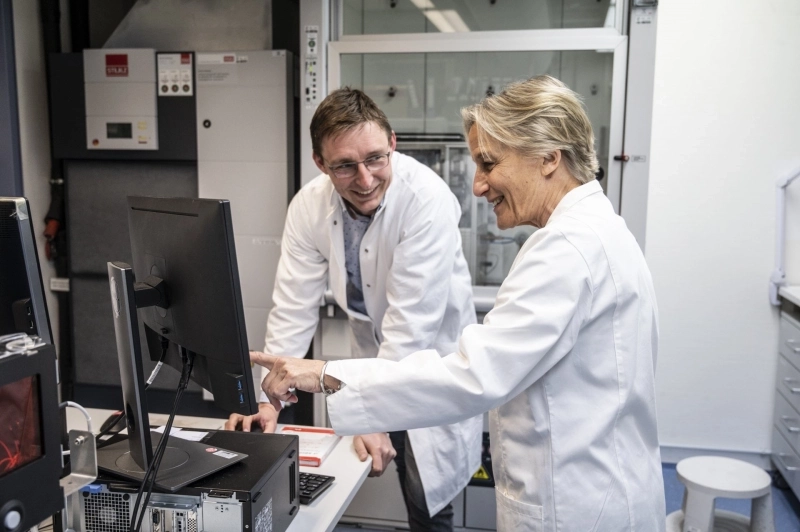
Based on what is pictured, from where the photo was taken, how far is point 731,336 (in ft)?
9.57

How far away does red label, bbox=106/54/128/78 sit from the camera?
272cm

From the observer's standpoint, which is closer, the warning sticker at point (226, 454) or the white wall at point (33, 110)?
the warning sticker at point (226, 454)

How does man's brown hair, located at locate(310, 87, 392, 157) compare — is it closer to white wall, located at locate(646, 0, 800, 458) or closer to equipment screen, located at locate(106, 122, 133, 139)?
equipment screen, located at locate(106, 122, 133, 139)

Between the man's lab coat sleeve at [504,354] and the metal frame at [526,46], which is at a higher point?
the metal frame at [526,46]

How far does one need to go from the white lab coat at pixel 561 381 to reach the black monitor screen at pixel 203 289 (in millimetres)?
172

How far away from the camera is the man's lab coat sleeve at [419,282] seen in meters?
1.59

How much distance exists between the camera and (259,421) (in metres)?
1.48

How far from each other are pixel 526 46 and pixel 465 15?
34cm

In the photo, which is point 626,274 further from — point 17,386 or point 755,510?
point 755,510

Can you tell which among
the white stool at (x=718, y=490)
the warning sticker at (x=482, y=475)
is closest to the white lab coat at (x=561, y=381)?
the white stool at (x=718, y=490)

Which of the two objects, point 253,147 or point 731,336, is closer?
point 253,147

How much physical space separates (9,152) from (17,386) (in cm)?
224

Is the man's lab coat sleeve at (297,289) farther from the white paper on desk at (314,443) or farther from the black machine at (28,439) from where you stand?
the black machine at (28,439)

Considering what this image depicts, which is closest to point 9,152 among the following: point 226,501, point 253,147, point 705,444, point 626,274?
point 253,147
